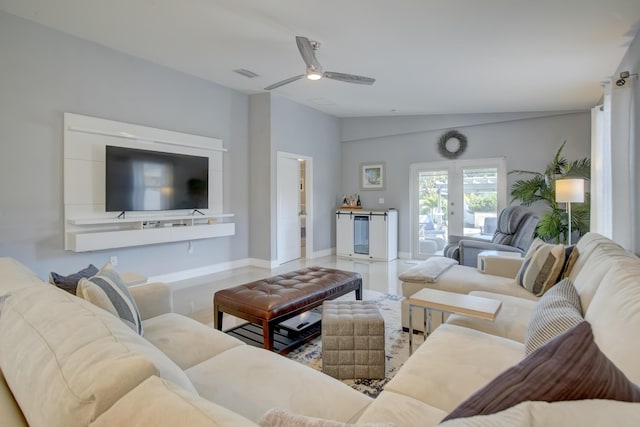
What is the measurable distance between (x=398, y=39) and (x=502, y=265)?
2241mm

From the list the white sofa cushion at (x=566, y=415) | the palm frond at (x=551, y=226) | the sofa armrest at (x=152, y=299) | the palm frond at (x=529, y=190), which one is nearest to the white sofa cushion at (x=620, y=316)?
the white sofa cushion at (x=566, y=415)

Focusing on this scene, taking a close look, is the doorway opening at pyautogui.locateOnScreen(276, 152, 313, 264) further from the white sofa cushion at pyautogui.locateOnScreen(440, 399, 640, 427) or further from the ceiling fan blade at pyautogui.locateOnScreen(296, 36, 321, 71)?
the white sofa cushion at pyautogui.locateOnScreen(440, 399, 640, 427)

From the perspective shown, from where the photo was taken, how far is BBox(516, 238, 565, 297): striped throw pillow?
7.68 ft

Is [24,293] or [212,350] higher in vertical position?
[24,293]

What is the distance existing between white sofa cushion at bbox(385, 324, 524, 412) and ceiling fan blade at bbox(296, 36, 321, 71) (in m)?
2.56

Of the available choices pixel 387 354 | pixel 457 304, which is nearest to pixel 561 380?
pixel 457 304

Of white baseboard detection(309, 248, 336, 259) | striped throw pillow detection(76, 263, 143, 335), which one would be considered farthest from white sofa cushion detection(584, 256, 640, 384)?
white baseboard detection(309, 248, 336, 259)

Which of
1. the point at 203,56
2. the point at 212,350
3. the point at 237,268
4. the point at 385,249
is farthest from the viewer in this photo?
the point at 385,249

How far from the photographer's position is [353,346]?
2104 millimetres

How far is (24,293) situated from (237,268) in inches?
177

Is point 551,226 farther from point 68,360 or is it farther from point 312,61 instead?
point 68,360

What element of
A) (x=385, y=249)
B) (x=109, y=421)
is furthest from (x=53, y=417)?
(x=385, y=249)

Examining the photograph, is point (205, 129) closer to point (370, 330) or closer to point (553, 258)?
point (370, 330)

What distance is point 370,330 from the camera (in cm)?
208
